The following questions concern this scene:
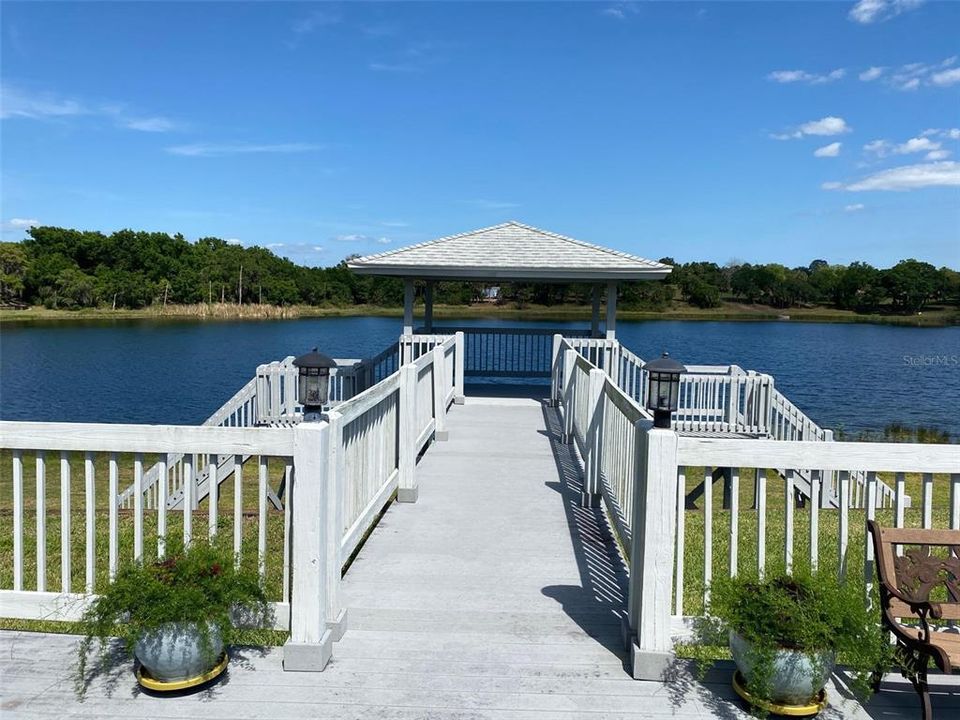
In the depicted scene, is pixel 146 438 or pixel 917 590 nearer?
pixel 917 590

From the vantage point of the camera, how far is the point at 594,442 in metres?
5.80

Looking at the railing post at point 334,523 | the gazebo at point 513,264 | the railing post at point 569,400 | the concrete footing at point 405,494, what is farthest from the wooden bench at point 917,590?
the gazebo at point 513,264

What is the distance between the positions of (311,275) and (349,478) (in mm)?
72880

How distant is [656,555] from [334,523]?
1475mm

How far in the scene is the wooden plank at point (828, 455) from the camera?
3.12m

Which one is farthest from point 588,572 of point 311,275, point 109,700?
point 311,275

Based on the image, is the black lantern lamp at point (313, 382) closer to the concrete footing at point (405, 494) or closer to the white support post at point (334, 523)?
the white support post at point (334, 523)

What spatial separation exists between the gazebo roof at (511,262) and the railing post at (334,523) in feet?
28.0

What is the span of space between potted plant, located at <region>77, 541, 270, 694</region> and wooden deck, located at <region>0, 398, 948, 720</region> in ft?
0.40

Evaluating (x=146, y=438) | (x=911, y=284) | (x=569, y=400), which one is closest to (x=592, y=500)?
(x=569, y=400)

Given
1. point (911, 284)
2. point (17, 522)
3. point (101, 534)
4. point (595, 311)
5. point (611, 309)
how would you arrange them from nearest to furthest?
point (17, 522) → point (101, 534) → point (611, 309) → point (595, 311) → point (911, 284)

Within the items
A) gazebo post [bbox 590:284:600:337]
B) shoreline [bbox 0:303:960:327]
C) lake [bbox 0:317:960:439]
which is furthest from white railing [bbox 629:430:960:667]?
shoreline [bbox 0:303:960:327]

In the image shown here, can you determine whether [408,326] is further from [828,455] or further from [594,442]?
[828,455]

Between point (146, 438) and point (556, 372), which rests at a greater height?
point (146, 438)
